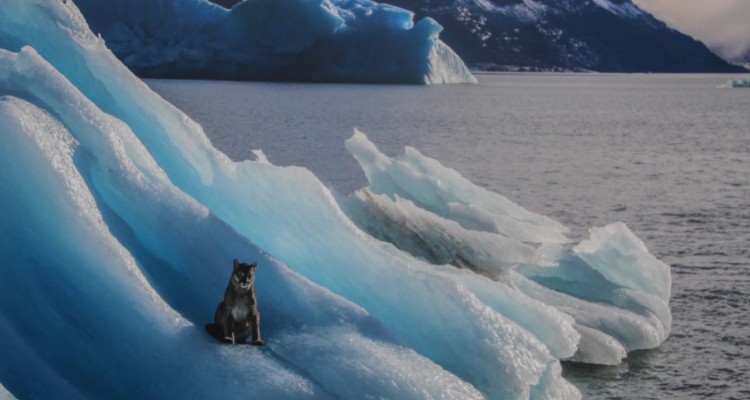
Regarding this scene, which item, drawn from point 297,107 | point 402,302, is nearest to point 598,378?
point 402,302

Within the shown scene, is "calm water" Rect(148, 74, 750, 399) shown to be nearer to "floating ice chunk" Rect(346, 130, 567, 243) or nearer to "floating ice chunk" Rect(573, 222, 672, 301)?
"floating ice chunk" Rect(573, 222, 672, 301)

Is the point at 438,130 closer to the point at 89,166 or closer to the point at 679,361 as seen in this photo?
the point at 679,361

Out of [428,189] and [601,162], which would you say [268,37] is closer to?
[601,162]

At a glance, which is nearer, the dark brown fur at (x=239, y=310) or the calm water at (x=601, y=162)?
the dark brown fur at (x=239, y=310)

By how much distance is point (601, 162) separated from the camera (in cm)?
5031

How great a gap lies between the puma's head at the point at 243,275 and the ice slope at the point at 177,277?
71cm

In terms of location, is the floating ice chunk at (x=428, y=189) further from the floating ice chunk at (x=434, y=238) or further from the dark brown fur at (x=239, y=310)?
the dark brown fur at (x=239, y=310)

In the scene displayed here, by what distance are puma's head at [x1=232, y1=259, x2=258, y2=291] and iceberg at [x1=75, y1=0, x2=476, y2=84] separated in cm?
7651

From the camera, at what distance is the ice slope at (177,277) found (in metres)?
9.39

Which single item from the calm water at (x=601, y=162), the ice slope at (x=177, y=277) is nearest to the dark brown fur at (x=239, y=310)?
the ice slope at (x=177, y=277)

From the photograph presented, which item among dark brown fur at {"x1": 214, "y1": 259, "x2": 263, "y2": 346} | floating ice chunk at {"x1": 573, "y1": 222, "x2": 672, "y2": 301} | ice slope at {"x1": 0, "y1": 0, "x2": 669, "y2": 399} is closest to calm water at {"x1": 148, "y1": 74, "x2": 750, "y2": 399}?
floating ice chunk at {"x1": 573, "y1": 222, "x2": 672, "y2": 301}

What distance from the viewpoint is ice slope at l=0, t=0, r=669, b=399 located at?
9.39 metres

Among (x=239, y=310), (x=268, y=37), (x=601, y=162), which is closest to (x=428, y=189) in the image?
(x=239, y=310)

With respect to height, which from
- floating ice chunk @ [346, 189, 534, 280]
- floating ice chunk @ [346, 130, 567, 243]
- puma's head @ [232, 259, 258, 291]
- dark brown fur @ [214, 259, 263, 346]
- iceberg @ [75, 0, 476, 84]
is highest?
iceberg @ [75, 0, 476, 84]
